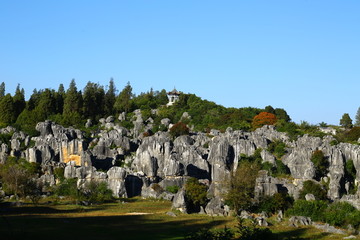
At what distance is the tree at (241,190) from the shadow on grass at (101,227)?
7.66 meters

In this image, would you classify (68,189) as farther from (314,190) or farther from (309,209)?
(309,209)

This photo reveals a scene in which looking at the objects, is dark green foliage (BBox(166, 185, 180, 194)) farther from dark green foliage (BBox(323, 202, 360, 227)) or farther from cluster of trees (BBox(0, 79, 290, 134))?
cluster of trees (BBox(0, 79, 290, 134))

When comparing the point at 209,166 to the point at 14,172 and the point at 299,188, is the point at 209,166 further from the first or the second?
the point at 14,172

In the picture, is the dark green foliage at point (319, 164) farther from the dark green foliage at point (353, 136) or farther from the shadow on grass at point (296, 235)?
the shadow on grass at point (296, 235)

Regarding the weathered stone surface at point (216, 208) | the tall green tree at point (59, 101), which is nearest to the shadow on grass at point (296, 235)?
the weathered stone surface at point (216, 208)

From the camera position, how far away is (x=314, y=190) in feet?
229

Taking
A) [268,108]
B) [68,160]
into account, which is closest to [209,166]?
[68,160]

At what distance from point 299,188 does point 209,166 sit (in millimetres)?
16480

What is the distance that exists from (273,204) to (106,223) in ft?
71.8

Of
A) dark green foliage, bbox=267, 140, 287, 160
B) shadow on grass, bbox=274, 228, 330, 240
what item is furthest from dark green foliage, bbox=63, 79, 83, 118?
shadow on grass, bbox=274, 228, 330, 240

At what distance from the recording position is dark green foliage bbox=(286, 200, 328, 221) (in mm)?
58594

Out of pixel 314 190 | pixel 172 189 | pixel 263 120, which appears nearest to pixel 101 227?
pixel 172 189

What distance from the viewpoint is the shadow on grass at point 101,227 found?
41.2 m

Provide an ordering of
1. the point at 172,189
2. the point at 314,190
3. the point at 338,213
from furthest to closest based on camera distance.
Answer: the point at 172,189 < the point at 314,190 < the point at 338,213
